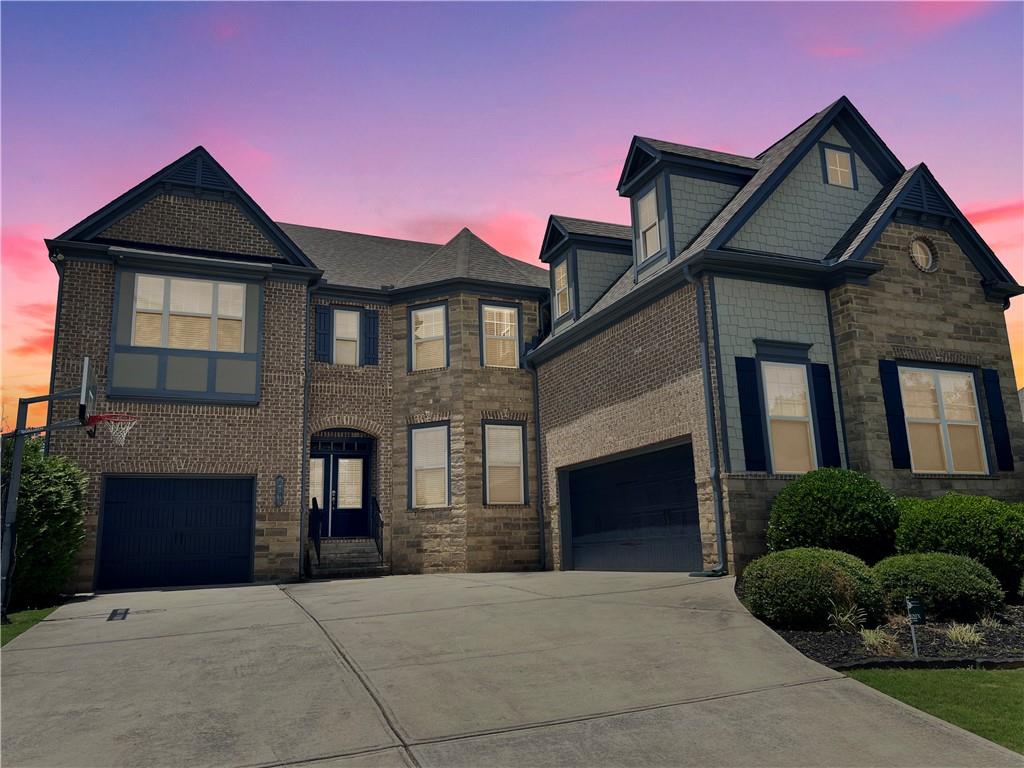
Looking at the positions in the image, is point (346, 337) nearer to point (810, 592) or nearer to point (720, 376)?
point (720, 376)

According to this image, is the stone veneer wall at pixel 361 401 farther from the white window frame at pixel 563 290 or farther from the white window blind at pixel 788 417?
the white window blind at pixel 788 417

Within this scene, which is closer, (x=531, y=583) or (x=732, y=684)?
(x=732, y=684)

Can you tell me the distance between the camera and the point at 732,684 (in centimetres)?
718

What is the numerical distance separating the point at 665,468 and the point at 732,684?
8795 mm

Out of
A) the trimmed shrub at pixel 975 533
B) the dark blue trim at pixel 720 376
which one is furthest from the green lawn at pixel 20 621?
the trimmed shrub at pixel 975 533

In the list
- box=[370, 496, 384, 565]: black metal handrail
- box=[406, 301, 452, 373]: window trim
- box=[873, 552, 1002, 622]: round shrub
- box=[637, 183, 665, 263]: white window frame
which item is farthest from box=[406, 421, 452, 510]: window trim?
box=[873, 552, 1002, 622]: round shrub

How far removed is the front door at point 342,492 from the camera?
20.9 metres

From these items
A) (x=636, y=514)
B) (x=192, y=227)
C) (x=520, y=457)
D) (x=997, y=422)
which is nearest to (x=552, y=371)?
(x=520, y=457)

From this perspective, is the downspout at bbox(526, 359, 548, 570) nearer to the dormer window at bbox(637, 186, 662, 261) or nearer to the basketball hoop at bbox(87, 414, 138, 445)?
the dormer window at bbox(637, 186, 662, 261)

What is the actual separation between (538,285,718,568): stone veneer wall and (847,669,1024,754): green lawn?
20.2 feet

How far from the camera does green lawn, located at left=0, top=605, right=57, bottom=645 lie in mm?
10257

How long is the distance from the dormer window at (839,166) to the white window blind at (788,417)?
4873 mm

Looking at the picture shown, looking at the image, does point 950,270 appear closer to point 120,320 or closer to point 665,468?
point 665,468

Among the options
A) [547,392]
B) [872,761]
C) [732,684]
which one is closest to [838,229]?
[547,392]
